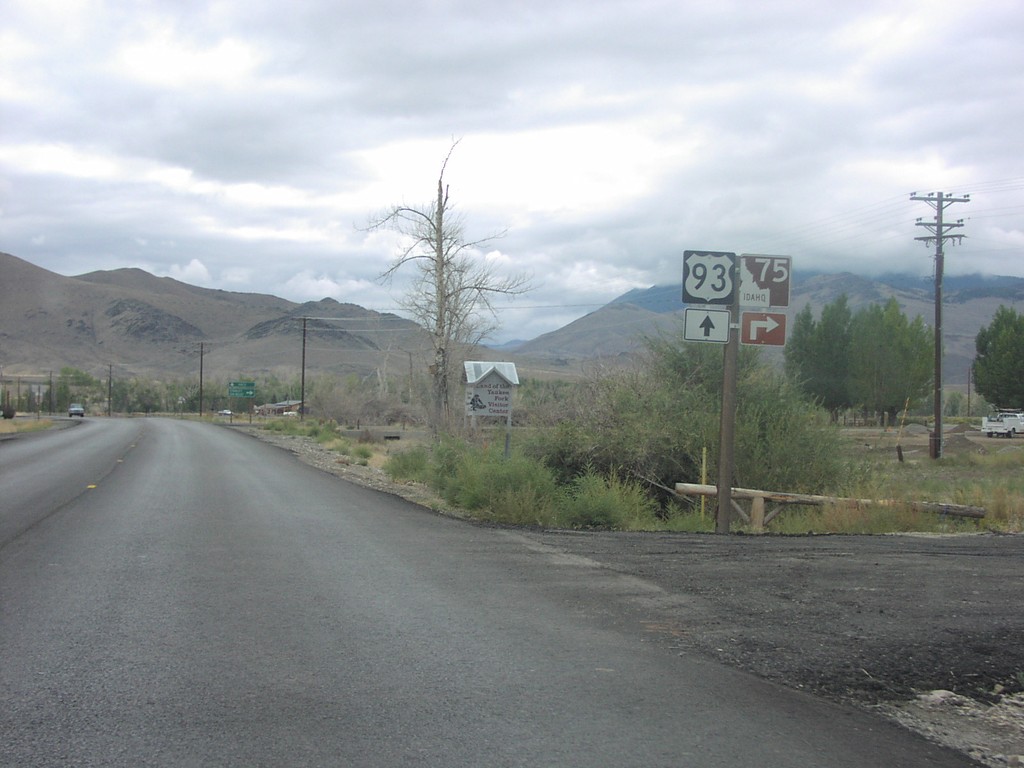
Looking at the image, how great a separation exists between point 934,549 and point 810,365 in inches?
2499

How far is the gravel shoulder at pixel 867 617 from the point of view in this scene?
6.19 metres

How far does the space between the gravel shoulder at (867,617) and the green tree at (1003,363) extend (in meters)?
71.9

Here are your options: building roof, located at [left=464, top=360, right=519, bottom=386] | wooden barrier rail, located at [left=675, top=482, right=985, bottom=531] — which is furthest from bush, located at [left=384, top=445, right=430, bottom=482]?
wooden barrier rail, located at [left=675, top=482, right=985, bottom=531]

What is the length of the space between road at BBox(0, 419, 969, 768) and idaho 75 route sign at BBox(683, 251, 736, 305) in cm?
442

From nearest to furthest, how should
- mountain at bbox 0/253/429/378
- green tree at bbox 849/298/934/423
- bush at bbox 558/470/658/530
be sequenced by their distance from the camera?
bush at bbox 558/470/658/530 < green tree at bbox 849/298/934/423 < mountain at bbox 0/253/429/378

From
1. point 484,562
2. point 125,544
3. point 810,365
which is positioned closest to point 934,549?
point 484,562

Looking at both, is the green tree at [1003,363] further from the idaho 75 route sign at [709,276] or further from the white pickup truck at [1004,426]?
the idaho 75 route sign at [709,276]

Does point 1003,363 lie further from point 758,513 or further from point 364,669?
point 364,669

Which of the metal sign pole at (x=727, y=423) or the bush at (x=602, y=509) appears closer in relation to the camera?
the metal sign pole at (x=727, y=423)

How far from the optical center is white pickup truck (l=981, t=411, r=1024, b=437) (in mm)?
68875

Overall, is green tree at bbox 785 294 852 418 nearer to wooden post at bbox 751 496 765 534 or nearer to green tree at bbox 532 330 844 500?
green tree at bbox 532 330 844 500

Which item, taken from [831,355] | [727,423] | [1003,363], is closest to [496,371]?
[727,423]

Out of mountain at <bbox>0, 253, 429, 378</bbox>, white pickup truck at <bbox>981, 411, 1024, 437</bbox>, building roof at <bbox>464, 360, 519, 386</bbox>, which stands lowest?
white pickup truck at <bbox>981, 411, 1024, 437</bbox>

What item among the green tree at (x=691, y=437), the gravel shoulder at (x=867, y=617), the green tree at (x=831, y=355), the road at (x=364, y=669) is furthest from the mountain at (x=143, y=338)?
the road at (x=364, y=669)
